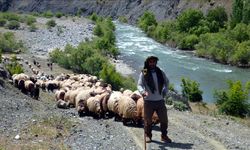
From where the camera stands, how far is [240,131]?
21188 mm

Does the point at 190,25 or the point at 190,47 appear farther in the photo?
the point at 190,25

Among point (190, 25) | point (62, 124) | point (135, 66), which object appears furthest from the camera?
point (190, 25)

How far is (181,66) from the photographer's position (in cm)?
7531

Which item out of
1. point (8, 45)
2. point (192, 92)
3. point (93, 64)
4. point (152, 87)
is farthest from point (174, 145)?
point (8, 45)

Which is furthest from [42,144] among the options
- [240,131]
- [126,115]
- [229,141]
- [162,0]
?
[162,0]

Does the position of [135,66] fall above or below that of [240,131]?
below

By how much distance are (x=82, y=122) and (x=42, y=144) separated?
13.5 ft

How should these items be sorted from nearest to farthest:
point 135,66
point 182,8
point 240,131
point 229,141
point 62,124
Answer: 1. point 229,141
2. point 62,124
3. point 240,131
4. point 135,66
5. point 182,8

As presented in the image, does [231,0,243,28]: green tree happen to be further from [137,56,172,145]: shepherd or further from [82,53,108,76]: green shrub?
[137,56,172,145]: shepherd

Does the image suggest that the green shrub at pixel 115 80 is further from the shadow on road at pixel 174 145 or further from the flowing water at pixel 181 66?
the shadow on road at pixel 174 145

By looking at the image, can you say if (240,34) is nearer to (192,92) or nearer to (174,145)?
(192,92)

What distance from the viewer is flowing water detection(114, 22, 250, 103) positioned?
6352 cm

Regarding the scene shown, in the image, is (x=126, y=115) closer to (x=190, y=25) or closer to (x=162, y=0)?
(x=190, y=25)

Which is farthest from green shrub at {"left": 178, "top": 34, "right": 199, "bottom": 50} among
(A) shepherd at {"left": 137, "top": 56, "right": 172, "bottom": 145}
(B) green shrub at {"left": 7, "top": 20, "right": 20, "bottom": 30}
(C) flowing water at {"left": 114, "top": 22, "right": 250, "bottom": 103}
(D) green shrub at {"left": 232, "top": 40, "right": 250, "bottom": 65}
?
(A) shepherd at {"left": 137, "top": 56, "right": 172, "bottom": 145}
